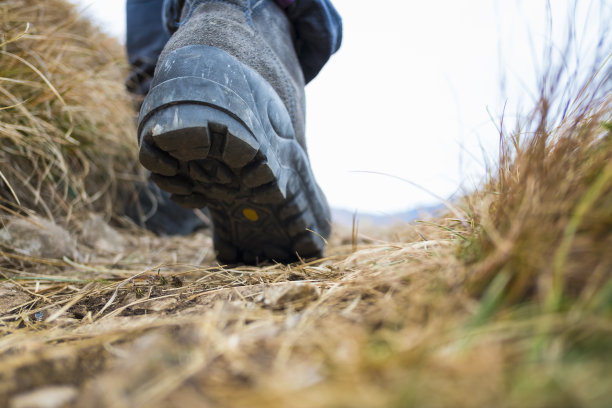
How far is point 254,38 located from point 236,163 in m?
0.33

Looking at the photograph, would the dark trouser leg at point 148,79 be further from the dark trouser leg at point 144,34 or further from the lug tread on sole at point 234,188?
the lug tread on sole at point 234,188

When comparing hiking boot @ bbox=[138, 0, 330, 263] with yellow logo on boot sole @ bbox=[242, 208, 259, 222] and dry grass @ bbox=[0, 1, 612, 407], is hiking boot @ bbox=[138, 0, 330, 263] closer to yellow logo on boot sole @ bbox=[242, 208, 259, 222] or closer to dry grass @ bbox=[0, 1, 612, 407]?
yellow logo on boot sole @ bbox=[242, 208, 259, 222]

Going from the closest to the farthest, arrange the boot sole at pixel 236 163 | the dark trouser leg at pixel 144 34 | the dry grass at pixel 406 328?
the dry grass at pixel 406 328 → the boot sole at pixel 236 163 → the dark trouser leg at pixel 144 34

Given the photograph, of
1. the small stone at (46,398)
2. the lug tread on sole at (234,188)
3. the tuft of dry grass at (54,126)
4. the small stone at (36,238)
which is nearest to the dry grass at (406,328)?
the small stone at (46,398)

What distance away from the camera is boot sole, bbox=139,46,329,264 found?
72 centimetres

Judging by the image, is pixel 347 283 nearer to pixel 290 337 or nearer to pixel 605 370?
pixel 290 337

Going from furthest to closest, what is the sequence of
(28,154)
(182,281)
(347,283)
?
1. (28,154)
2. (182,281)
3. (347,283)

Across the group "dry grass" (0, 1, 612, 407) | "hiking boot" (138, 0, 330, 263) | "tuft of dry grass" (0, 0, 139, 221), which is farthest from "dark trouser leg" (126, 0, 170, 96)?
"dry grass" (0, 1, 612, 407)

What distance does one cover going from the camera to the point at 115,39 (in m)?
2.72

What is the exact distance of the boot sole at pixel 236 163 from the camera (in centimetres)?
72

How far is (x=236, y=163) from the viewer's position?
784mm

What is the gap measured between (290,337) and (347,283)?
8.1 inches

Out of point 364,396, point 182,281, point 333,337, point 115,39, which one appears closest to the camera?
point 364,396

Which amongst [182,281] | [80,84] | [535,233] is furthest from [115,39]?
[535,233]
